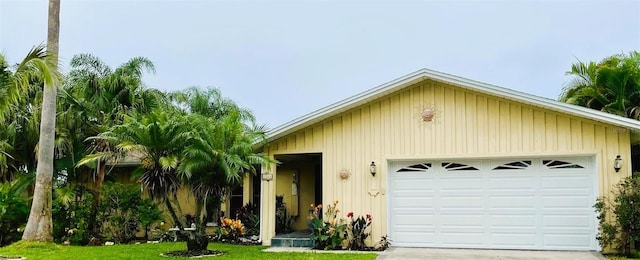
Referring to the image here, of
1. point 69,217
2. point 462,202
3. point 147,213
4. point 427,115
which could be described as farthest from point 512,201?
point 69,217

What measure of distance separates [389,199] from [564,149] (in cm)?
387

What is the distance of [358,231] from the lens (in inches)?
477

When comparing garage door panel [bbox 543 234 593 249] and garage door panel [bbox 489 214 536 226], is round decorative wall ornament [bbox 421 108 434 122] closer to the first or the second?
garage door panel [bbox 489 214 536 226]

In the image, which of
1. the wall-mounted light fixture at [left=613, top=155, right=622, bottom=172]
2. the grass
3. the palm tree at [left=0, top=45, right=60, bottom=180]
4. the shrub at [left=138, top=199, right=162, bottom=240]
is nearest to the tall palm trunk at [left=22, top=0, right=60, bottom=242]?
the grass

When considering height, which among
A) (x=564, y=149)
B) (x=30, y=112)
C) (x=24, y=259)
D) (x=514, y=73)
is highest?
(x=514, y=73)

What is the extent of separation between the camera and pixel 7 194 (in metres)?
13.7

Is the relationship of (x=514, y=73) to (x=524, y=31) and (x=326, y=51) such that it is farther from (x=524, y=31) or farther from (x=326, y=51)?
(x=326, y=51)

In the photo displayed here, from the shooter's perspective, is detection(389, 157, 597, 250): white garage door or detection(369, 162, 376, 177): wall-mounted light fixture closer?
detection(389, 157, 597, 250): white garage door

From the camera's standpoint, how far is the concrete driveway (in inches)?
407

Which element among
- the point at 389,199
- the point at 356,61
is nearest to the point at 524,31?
the point at 356,61

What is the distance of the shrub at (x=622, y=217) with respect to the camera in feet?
33.4

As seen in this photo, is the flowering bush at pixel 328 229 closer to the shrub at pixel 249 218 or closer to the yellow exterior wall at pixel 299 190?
the shrub at pixel 249 218

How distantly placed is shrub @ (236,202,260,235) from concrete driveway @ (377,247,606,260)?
4278 millimetres

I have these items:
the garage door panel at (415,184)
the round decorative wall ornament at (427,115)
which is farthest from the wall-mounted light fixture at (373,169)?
the round decorative wall ornament at (427,115)
